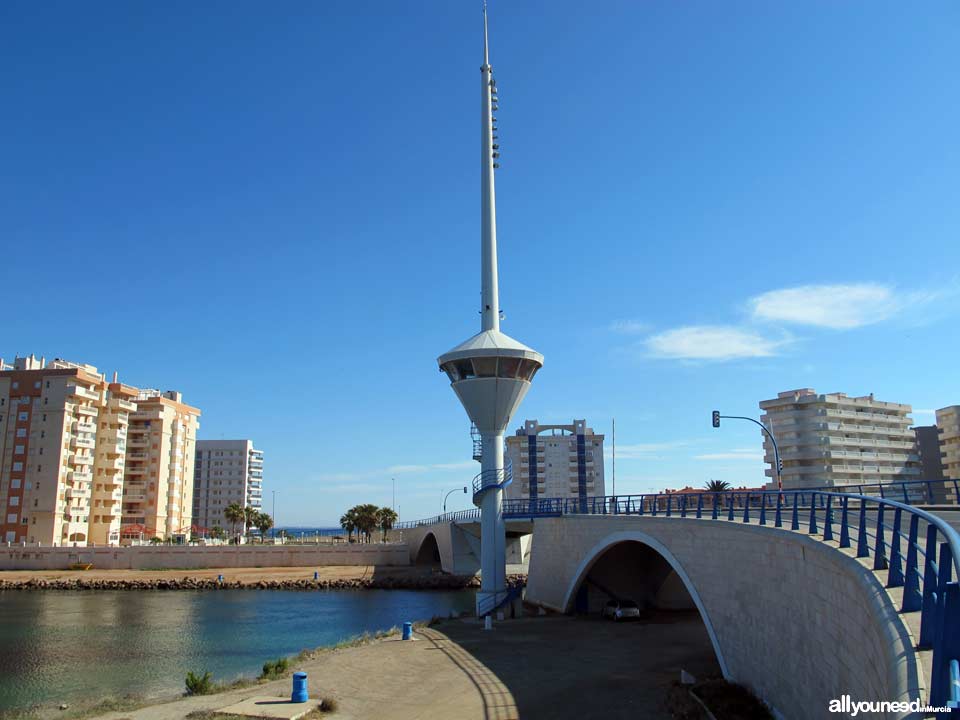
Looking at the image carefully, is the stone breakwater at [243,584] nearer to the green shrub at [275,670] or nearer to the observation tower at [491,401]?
the observation tower at [491,401]

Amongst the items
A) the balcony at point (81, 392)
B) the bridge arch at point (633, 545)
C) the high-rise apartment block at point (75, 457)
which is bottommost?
the bridge arch at point (633, 545)

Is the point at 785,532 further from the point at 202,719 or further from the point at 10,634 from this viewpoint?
the point at 10,634

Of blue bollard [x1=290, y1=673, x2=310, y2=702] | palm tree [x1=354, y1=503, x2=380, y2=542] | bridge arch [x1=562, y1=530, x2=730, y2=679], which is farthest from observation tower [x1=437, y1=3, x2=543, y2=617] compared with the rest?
palm tree [x1=354, y1=503, x2=380, y2=542]

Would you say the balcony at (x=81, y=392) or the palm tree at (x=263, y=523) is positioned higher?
the balcony at (x=81, y=392)

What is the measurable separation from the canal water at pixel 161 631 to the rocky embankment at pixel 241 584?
2189 mm

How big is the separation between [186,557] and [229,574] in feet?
29.2

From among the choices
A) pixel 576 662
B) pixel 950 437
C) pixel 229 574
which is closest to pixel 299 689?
pixel 576 662

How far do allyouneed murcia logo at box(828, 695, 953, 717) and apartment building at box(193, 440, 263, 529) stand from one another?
178m

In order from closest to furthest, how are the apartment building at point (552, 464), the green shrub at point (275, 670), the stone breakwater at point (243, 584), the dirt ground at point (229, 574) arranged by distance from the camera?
the green shrub at point (275, 670) < the stone breakwater at point (243, 584) < the dirt ground at point (229, 574) < the apartment building at point (552, 464)

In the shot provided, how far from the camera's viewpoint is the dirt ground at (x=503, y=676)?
21.5 m

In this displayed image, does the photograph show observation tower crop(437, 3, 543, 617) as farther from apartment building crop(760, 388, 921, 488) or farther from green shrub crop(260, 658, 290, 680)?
apartment building crop(760, 388, 921, 488)

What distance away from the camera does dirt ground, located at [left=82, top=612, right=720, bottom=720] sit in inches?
846

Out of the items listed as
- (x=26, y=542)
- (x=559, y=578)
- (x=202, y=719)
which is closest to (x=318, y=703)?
(x=202, y=719)

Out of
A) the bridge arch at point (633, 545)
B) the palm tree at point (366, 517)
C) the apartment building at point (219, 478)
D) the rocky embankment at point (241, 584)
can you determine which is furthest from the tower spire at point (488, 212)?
the apartment building at point (219, 478)
